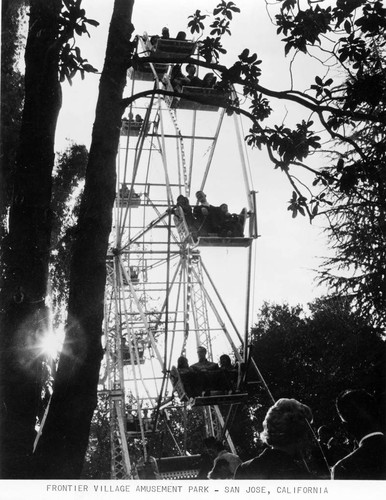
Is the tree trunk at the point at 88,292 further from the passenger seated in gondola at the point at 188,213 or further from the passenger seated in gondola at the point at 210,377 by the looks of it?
the passenger seated in gondola at the point at 188,213

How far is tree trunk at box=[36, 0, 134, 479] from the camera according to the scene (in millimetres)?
2602

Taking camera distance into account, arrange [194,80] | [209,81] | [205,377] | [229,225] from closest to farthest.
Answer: [194,80] < [209,81] < [205,377] < [229,225]

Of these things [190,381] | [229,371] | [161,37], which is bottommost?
[190,381]

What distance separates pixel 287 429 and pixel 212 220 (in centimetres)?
724

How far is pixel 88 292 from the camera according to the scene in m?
2.81

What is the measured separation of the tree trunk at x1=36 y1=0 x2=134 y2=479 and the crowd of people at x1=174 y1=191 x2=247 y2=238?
6.51 meters

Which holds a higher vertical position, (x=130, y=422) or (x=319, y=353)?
(x=130, y=422)

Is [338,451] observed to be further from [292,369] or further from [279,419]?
[292,369]

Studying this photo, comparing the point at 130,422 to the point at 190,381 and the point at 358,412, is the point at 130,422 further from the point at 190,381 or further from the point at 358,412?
the point at 358,412

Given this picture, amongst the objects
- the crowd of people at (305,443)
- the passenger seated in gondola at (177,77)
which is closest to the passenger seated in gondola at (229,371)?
the passenger seated in gondola at (177,77)

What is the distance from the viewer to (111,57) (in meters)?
3.26

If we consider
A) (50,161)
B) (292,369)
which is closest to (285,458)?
(50,161)

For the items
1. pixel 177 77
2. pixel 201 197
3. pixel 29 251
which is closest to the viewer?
pixel 29 251

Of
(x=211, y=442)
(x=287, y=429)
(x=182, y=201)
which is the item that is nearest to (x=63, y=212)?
(x=182, y=201)
